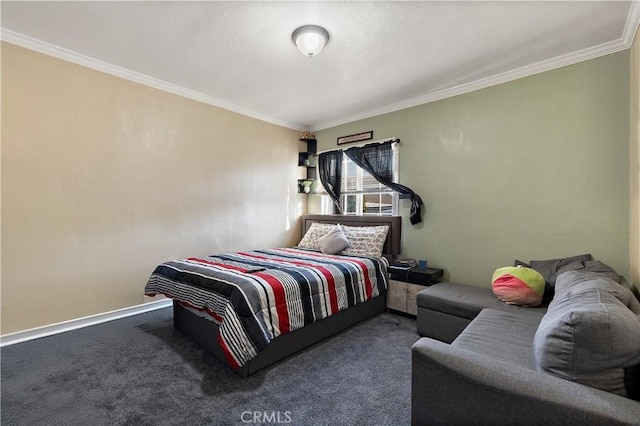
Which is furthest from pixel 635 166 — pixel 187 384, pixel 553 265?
pixel 187 384

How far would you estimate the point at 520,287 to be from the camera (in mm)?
2320

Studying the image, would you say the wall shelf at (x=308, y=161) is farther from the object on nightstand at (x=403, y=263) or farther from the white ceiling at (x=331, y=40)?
the object on nightstand at (x=403, y=263)

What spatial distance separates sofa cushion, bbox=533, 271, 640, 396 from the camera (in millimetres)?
994

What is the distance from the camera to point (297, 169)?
5113mm

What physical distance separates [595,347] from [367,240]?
9.01 ft

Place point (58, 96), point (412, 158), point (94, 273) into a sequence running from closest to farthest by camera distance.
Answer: point (58, 96)
point (94, 273)
point (412, 158)

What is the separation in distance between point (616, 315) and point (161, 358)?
110 inches

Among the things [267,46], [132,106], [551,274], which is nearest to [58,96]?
[132,106]

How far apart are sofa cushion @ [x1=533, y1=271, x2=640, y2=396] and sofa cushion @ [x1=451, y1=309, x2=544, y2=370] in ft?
1.07

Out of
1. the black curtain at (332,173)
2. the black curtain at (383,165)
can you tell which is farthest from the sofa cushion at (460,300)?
the black curtain at (332,173)

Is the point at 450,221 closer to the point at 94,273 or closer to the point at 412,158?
the point at 412,158

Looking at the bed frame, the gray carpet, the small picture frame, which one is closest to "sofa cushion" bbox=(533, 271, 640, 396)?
the gray carpet

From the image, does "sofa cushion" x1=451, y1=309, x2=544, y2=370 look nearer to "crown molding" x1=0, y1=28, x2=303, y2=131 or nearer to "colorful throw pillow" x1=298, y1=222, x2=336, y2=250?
"colorful throw pillow" x1=298, y1=222, x2=336, y2=250

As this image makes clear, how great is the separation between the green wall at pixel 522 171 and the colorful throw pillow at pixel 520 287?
0.67 meters
